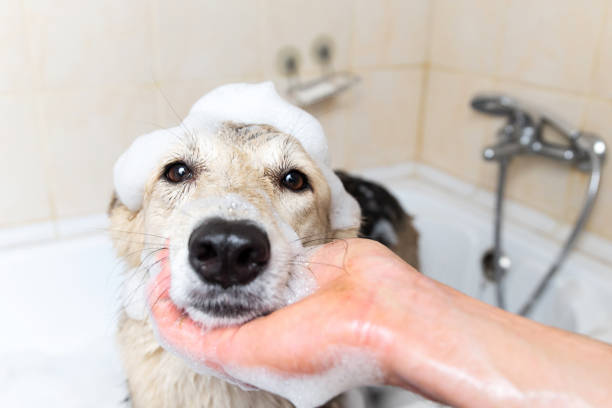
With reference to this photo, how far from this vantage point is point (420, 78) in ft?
8.31

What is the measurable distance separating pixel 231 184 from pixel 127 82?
1081 millimetres

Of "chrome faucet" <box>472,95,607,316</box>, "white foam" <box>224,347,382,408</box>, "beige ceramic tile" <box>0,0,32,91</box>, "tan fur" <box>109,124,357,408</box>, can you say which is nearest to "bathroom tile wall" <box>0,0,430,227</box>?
"beige ceramic tile" <box>0,0,32,91</box>

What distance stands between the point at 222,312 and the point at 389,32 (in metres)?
1.89

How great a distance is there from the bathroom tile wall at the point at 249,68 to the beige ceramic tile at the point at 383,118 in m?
0.01

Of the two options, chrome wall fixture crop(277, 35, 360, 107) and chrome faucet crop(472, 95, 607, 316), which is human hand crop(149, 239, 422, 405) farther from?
chrome wall fixture crop(277, 35, 360, 107)

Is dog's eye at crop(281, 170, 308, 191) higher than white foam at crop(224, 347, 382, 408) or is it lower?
higher

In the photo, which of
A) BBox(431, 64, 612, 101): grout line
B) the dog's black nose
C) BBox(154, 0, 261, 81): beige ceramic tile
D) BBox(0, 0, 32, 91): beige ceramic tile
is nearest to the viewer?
the dog's black nose

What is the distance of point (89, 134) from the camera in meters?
1.93

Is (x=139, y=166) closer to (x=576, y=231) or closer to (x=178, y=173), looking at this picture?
(x=178, y=173)

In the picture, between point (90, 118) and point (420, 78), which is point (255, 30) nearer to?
point (90, 118)

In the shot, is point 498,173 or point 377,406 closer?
point 377,406

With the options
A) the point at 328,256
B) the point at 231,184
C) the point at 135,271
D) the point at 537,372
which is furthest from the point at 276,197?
the point at 537,372

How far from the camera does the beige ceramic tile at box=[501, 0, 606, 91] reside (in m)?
1.76

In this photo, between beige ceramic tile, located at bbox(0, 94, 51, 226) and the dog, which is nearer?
the dog
